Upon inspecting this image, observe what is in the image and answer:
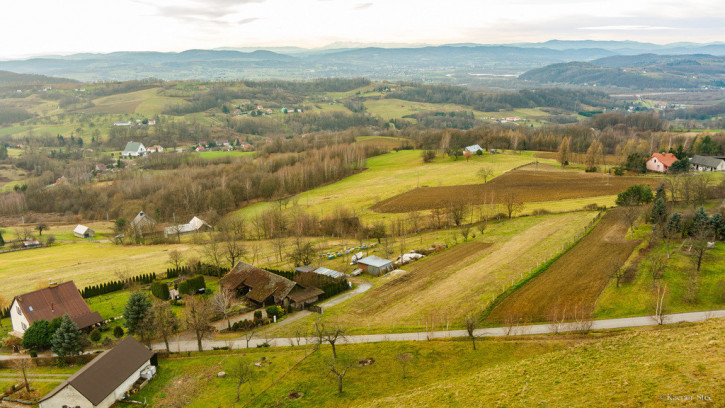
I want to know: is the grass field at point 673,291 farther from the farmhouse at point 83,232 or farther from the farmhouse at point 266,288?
the farmhouse at point 83,232

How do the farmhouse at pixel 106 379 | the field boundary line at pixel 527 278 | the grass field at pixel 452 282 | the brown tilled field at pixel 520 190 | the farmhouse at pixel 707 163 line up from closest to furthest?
the farmhouse at pixel 106 379 < the field boundary line at pixel 527 278 < the grass field at pixel 452 282 < the brown tilled field at pixel 520 190 < the farmhouse at pixel 707 163

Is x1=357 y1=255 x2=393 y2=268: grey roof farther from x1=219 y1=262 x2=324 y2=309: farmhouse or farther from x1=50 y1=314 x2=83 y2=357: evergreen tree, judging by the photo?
x1=50 y1=314 x2=83 y2=357: evergreen tree

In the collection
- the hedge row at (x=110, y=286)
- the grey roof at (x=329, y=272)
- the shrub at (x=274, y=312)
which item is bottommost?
the hedge row at (x=110, y=286)

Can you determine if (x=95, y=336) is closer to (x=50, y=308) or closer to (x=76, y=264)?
(x=50, y=308)

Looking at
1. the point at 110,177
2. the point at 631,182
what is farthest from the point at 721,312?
the point at 110,177

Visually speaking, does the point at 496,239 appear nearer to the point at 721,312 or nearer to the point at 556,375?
the point at 721,312

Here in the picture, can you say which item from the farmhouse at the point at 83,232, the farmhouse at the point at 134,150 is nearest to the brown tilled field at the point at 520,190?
the farmhouse at the point at 83,232
